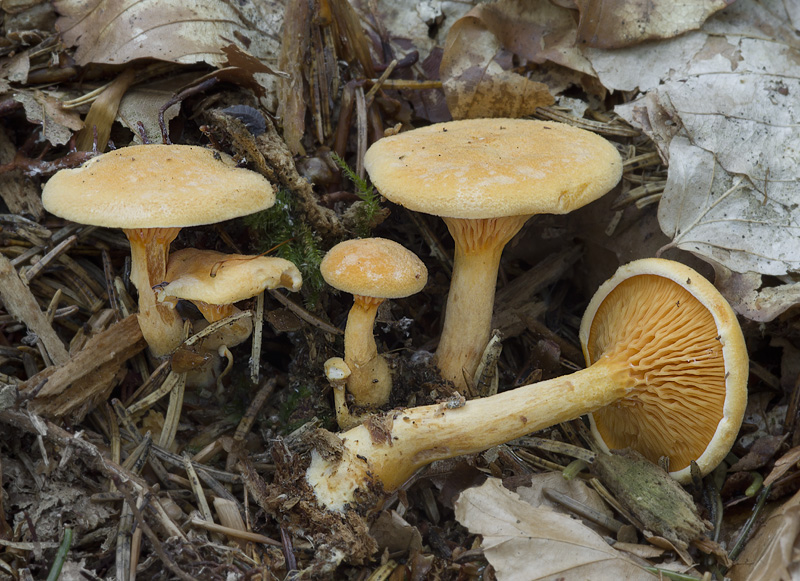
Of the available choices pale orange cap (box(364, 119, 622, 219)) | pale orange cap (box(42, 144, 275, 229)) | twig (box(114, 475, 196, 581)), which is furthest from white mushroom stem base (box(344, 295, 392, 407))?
twig (box(114, 475, 196, 581))

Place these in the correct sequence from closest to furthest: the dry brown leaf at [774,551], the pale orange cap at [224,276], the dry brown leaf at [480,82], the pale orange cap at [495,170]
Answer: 1. the dry brown leaf at [774,551]
2. the pale orange cap at [495,170]
3. the pale orange cap at [224,276]
4. the dry brown leaf at [480,82]

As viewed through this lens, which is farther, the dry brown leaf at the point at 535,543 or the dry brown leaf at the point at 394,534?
the dry brown leaf at the point at 394,534

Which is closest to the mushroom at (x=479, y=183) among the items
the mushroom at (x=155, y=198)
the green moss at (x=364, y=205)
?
the green moss at (x=364, y=205)

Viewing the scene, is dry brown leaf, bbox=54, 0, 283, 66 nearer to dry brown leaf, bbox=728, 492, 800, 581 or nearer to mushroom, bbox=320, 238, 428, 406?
mushroom, bbox=320, 238, 428, 406

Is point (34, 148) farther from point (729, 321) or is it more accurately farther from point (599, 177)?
point (729, 321)

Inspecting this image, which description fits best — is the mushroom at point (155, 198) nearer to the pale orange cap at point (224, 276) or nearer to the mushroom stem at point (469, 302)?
the pale orange cap at point (224, 276)

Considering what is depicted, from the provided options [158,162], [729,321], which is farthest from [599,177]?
[158,162]
